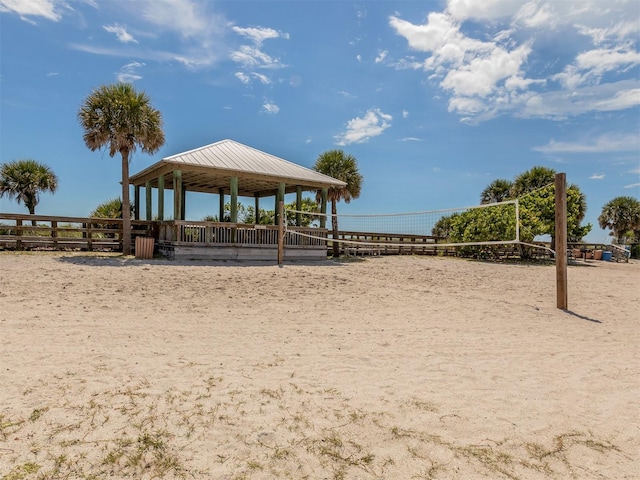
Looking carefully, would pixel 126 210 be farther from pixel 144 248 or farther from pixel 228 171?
pixel 228 171

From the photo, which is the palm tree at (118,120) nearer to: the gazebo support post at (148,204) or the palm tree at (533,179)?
the gazebo support post at (148,204)

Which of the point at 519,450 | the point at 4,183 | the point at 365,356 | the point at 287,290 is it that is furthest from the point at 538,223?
the point at 4,183

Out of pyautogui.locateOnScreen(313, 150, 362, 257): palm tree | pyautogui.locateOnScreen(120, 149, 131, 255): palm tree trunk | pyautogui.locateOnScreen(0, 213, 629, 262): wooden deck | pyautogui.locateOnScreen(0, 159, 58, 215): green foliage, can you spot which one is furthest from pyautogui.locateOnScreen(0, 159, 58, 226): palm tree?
pyautogui.locateOnScreen(313, 150, 362, 257): palm tree

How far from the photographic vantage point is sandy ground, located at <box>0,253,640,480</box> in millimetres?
2500

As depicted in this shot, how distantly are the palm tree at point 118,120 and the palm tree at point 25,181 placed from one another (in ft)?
36.5

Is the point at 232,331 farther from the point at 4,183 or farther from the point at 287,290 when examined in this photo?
the point at 4,183

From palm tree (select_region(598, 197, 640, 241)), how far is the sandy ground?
35.2 metres

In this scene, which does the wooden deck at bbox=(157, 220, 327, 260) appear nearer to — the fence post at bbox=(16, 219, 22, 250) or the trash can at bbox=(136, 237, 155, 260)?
the trash can at bbox=(136, 237, 155, 260)

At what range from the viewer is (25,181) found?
21.0 metres

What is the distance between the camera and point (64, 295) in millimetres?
6926

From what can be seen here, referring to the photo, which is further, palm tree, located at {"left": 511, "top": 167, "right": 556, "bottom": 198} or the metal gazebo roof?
palm tree, located at {"left": 511, "top": 167, "right": 556, "bottom": 198}

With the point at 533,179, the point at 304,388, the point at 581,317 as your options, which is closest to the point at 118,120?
the point at 304,388

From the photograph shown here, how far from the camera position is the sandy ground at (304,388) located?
2.50 m

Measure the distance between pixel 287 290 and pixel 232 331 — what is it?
10.1 feet
